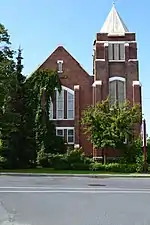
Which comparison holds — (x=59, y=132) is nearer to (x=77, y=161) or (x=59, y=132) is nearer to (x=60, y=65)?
(x=60, y=65)

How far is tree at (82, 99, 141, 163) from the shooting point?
3922cm

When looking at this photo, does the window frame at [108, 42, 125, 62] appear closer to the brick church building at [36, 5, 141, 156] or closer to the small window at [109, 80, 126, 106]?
the brick church building at [36, 5, 141, 156]

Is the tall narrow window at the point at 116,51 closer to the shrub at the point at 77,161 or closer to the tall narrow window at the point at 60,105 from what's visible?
the tall narrow window at the point at 60,105

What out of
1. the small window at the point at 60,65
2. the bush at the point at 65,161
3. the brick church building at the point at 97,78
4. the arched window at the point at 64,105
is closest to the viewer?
the bush at the point at 65,161

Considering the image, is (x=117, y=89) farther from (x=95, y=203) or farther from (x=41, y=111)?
(x=95, y=203)

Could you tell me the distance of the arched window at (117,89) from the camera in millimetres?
48062

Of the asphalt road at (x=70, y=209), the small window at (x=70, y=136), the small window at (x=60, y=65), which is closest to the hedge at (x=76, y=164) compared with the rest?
the small window at (x=70, y=136)

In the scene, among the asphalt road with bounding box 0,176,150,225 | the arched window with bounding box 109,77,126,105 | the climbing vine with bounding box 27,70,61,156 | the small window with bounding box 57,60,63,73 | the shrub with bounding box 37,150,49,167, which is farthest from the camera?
the small window with bounding box 57,60,63,73

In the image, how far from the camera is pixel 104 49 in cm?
4831

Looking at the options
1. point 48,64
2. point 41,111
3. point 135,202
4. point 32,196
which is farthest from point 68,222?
point 48,64

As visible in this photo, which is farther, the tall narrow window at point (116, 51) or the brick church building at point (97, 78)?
the tall narrow window at point (116, 51)

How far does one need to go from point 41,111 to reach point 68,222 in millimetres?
36098

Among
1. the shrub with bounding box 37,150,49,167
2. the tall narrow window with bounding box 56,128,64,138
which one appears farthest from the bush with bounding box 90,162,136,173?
the tall narrow window with bounding box 56,128,64,138

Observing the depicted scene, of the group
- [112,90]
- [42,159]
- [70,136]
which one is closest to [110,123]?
[42,159]
